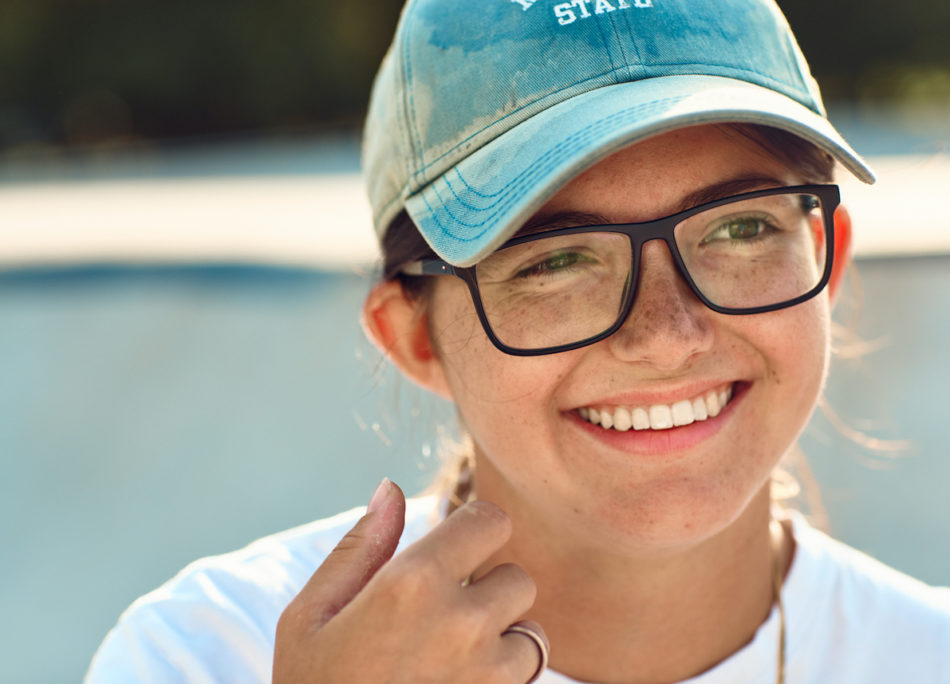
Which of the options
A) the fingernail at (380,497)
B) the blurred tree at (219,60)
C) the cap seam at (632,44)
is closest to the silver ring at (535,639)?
the fingernail at (380,497)

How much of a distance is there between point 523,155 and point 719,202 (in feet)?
0.99

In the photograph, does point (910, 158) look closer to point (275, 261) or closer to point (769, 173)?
point (275, 261)

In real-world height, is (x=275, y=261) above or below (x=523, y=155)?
below

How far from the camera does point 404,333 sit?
6.29 feet

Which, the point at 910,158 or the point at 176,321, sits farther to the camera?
the point at 910,158

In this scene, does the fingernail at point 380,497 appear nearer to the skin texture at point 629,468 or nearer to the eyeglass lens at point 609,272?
the skin texture at point 629,468

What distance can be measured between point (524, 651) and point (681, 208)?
687 millimetres

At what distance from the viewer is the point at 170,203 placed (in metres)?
13.1

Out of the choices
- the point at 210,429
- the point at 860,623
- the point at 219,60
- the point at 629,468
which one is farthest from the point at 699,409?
the point at 219,60

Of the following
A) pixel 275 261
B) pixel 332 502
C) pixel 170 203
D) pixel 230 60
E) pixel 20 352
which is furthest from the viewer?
pixel 230 60

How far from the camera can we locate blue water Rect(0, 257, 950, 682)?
198 inches

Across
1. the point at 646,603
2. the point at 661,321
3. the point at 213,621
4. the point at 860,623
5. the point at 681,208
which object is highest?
the point at 681,208

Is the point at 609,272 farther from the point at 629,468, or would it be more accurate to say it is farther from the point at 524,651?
the point at 524,651

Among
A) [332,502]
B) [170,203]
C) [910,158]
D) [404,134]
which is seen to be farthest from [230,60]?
[404,134]
